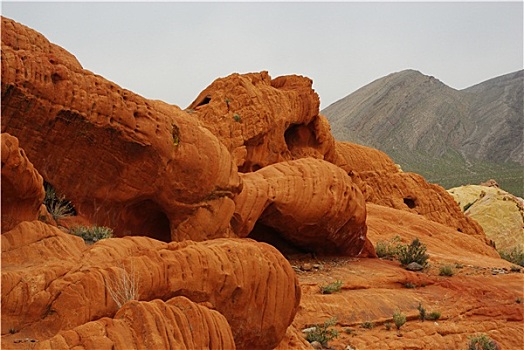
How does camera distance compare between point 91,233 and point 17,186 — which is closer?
point 17,186

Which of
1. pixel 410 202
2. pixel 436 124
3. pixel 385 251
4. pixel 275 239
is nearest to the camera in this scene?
pixel 275 239

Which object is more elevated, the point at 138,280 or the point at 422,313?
the point at 138,280

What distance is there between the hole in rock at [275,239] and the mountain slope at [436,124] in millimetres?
41072

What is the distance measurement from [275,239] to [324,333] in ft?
20.9

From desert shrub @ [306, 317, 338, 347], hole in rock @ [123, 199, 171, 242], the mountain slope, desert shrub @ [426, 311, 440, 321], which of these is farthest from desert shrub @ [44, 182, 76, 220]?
the mountain slope

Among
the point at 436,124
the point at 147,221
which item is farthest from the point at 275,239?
the point at 436,124

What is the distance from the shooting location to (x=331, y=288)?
12.4 metres

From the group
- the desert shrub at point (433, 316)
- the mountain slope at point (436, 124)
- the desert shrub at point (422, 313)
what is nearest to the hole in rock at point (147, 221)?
the desert shrub at point (422, 313)

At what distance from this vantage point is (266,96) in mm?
19641

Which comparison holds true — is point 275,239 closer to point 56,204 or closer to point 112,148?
point 112,148

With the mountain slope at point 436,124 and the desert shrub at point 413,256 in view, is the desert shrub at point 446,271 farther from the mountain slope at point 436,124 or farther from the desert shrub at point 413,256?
the mountain slope at point 436,124

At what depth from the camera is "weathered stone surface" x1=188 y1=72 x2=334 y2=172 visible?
18.2 meters

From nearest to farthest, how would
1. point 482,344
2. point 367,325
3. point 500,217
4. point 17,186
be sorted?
point 17,186, point 482,344, point 367,325, point 500,217

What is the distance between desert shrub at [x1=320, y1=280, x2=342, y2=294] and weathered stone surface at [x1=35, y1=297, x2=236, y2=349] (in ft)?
22.1
